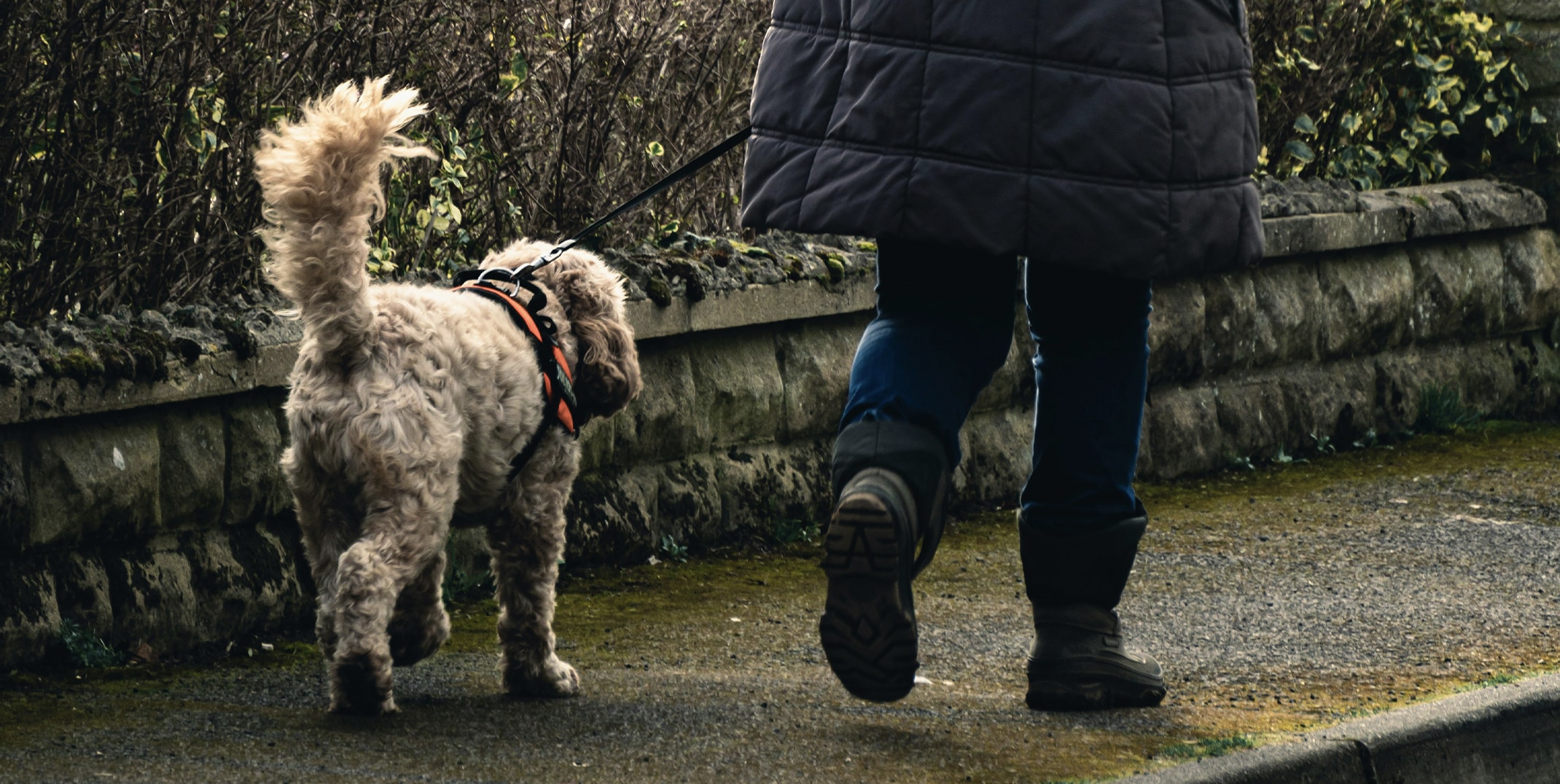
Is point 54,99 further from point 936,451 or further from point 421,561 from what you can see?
point 936,451

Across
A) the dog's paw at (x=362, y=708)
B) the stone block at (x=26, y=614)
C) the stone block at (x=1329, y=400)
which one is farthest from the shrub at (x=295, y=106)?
the stone block at (x=1329, y=400)

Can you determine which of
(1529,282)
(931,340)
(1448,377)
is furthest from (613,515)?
(1529,282)

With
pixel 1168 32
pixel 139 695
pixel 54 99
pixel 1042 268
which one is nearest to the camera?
pixel 1168 32

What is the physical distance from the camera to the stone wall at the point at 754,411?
4.00 metres

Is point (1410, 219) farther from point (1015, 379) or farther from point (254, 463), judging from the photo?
point (254, 463)

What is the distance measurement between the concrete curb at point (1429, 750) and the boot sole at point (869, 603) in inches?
16.9

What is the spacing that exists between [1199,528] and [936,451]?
282 centimetres

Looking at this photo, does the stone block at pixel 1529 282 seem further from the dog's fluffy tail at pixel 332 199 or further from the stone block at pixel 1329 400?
the dog's fluffy tail at pixel 332 199

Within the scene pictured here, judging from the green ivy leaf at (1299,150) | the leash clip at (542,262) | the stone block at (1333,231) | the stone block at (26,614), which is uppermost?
the green ivy leaf at (1299,150)

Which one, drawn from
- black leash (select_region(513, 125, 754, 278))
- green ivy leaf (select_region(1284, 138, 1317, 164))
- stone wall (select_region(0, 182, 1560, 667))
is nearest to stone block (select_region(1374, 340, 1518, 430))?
stone wall (select_region(0, 182, 1560, 667))

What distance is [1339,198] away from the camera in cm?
720

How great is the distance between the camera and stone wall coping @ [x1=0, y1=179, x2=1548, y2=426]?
12.9 ft

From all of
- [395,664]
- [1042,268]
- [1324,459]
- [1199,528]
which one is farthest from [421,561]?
[1324,459]

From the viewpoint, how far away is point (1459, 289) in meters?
7.57
